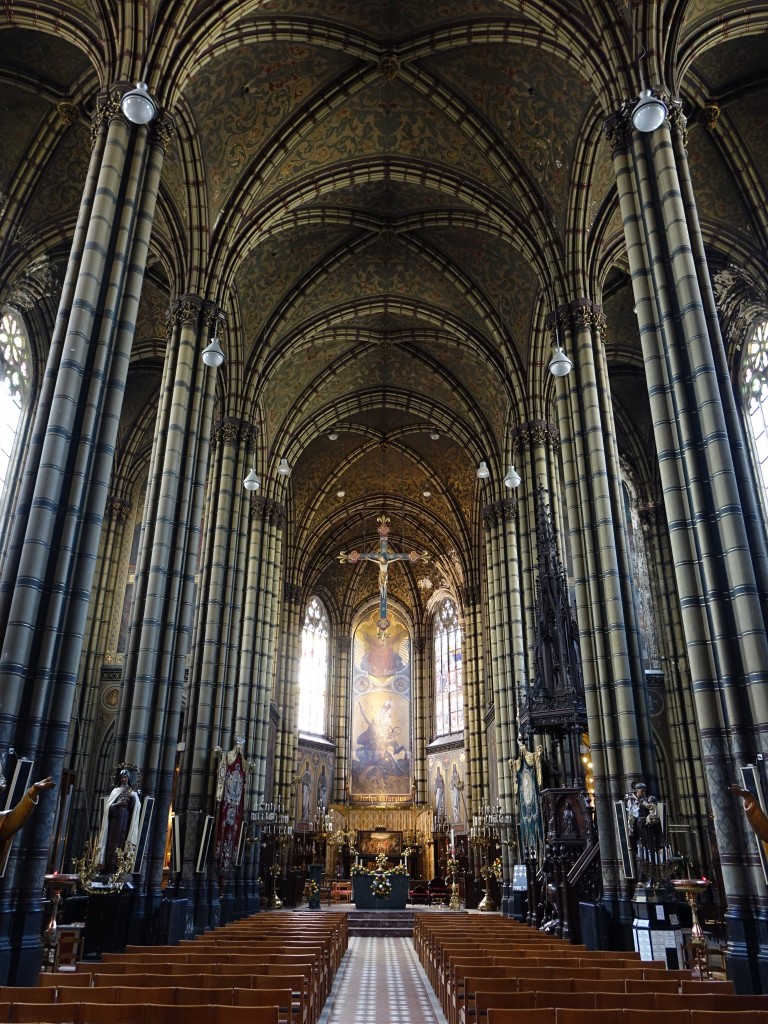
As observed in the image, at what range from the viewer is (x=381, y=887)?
89.6 feet

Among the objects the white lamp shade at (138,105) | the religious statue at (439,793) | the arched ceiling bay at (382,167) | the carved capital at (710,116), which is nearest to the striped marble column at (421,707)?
the religious statue at (439,793)

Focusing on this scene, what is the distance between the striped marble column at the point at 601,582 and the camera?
13.7 m

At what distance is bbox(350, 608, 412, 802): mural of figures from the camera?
41938 mm

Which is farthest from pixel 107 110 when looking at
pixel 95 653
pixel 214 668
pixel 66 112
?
pixel 95 653

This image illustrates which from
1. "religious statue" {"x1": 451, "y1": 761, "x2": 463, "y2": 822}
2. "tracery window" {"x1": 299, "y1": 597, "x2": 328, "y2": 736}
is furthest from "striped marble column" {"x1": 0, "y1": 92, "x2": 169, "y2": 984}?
"tracery window" {"x1": 299, "y1": 597, "x2": 328, "y2": 736}

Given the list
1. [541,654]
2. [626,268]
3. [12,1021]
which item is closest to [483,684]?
[541,654]

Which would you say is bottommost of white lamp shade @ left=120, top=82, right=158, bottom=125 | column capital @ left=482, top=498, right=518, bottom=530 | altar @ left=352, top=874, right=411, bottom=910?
altar @ left=352, top=874, right=411, bottom=910

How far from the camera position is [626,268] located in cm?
2072

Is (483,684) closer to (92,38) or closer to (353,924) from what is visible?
(353,924)

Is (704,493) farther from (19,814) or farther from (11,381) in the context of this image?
(11,381)

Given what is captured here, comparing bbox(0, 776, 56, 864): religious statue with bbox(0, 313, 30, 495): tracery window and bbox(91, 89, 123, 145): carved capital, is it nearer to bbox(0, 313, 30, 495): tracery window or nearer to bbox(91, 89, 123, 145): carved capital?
bbox(91, 89, 123, 145): carved capital

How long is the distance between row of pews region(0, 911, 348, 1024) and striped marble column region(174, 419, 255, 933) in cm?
709

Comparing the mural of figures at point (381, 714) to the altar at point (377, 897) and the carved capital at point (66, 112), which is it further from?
the carved capital at point (66, 112)

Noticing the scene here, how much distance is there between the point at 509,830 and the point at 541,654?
6.69 meters
